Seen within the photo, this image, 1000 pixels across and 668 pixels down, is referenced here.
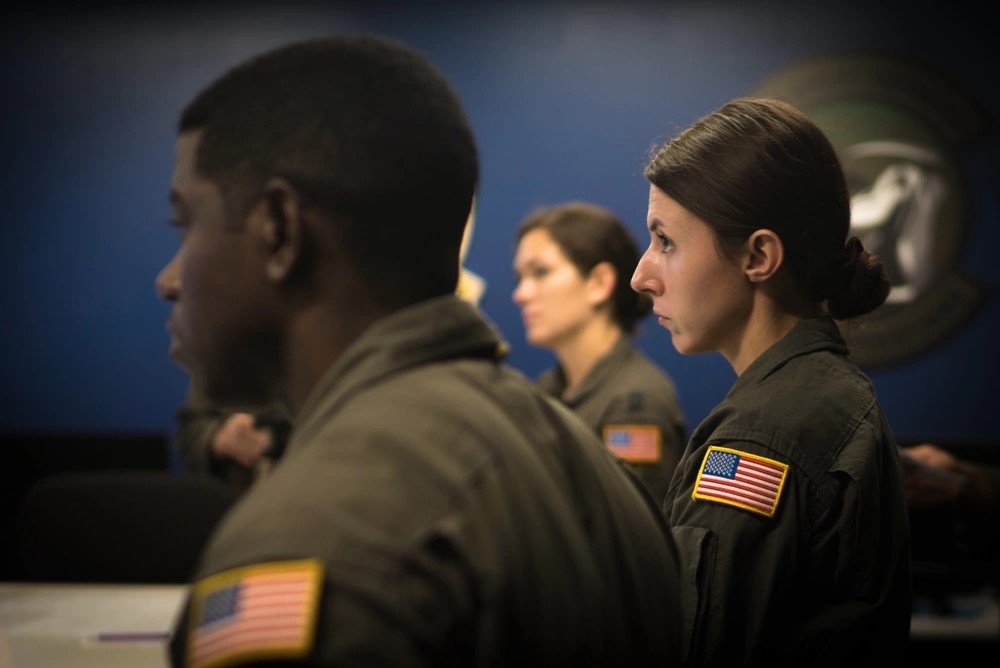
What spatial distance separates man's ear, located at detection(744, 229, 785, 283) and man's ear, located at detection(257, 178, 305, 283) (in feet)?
2.41

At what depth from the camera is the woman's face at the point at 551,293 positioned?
2963 millimetres

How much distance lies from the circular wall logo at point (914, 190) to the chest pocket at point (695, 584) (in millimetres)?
3258

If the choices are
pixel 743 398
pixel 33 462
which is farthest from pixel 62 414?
pixel 743 398

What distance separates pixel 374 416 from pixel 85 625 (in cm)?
172

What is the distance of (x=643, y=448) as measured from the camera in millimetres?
2547

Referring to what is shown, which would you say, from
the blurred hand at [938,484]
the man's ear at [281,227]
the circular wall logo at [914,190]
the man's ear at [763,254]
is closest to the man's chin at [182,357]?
the man's ear at [281,227]

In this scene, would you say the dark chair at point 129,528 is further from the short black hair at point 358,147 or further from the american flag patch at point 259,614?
the american flag patch at point 259,614

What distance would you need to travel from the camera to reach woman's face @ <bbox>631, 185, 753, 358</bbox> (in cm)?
140

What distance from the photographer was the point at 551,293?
9.82 feet

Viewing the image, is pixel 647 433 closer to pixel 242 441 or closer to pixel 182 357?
pixel 242 441

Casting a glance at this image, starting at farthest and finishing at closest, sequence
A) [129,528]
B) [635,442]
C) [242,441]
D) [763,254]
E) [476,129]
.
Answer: [476,129]
[242,441]
[129,528]
[635,442]
[763,254]

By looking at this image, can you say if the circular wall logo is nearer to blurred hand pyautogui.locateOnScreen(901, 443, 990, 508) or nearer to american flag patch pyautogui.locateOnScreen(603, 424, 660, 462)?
american flag patch pyautogui.locateOnScreen(603, 424, 660, 462)

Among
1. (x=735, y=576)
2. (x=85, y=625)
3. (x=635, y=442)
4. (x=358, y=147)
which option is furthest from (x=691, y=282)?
(x=85, y=625)

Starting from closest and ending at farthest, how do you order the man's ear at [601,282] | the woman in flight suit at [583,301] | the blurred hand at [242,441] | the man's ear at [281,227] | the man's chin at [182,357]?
the man's ear at [281,227] → the man's chin at [182,357] → the woman in flight suit at [583,301] → the man's ear at [601,282] → the blurred hand at [242,441]
